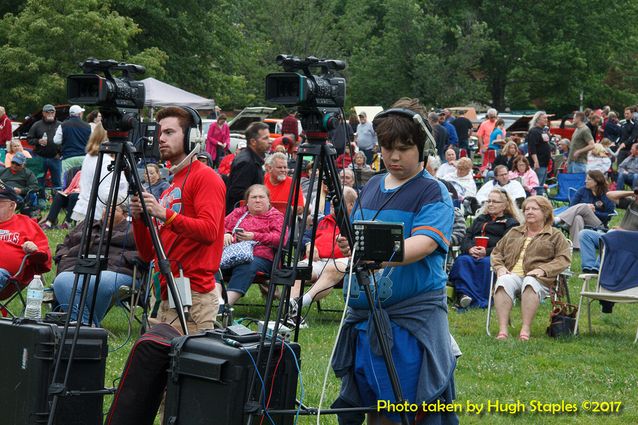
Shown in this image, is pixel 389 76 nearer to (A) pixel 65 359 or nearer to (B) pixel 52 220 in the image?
(B) pixel 52 220

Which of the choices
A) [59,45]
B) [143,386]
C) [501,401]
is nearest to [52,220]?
[501,401]

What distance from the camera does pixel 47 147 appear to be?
1925cm

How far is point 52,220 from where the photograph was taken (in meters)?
16.1

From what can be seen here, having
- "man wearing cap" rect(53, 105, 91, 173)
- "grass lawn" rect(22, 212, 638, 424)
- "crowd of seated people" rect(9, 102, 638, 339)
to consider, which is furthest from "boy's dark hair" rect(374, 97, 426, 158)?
"man wearing cap" rect(53, 105, 91, 173)

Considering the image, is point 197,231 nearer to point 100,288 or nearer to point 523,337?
point 100,288

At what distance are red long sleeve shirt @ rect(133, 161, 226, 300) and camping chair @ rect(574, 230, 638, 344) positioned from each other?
5.05m

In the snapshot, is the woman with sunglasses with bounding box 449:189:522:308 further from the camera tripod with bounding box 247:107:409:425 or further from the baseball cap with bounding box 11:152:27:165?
the baseball cap with bounding box 11:152:27:165

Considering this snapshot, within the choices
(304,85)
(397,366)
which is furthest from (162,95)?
(397,366)

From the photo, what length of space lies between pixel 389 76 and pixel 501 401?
3793 cm

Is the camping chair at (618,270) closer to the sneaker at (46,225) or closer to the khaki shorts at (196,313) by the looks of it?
the khaki shorts at (196,313)

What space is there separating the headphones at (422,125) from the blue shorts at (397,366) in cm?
78

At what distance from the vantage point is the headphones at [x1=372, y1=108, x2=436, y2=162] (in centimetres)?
461

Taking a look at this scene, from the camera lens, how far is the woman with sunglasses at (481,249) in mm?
11461

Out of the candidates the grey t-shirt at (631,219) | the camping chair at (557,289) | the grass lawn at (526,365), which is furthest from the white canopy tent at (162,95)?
the grey t-shirt at (631,219)
